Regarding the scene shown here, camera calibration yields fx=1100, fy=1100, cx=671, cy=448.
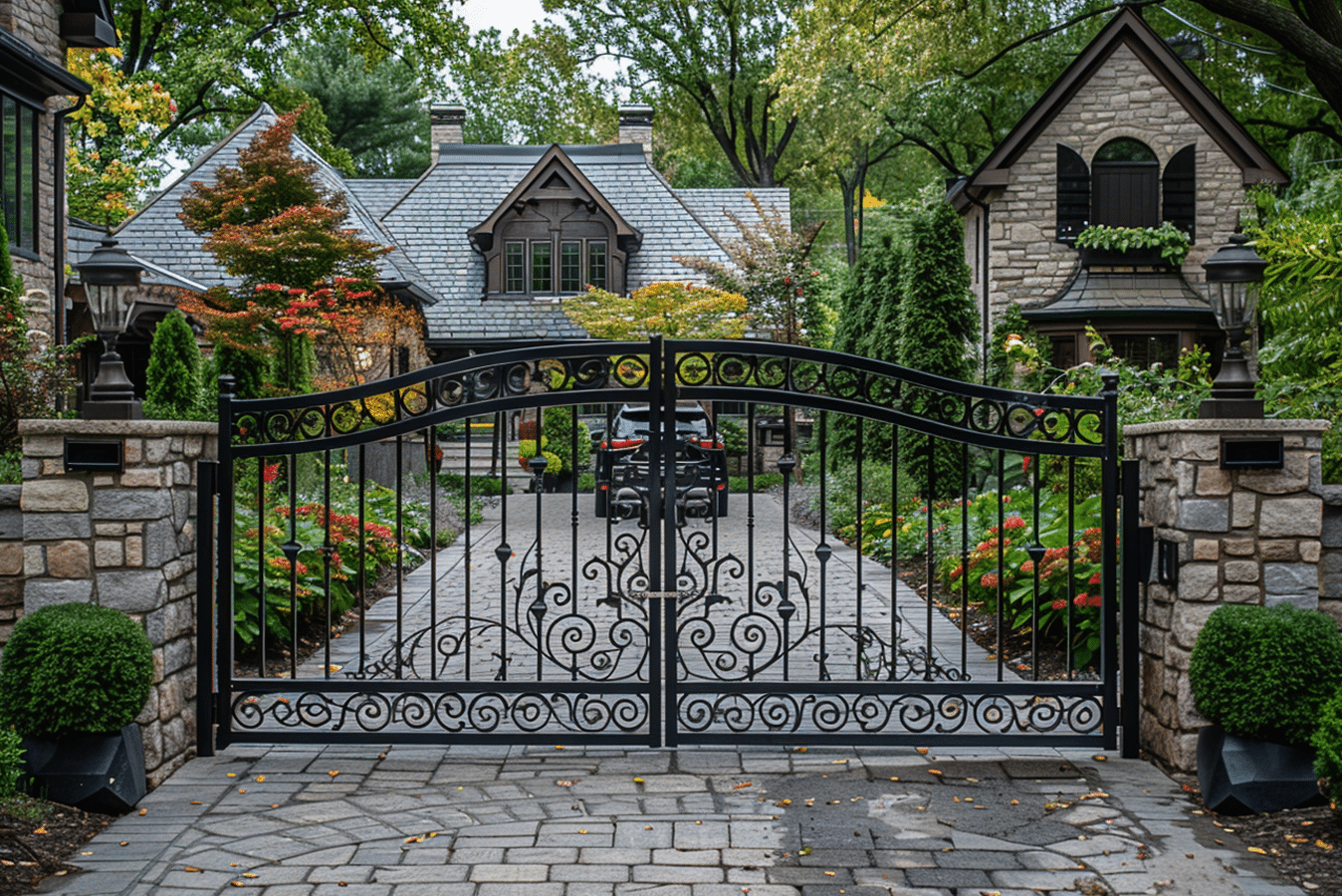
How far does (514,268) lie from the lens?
26375mm

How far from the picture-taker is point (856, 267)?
21.1 m

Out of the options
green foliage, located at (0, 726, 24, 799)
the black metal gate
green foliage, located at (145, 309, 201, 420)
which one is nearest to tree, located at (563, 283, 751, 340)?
green foliage, located at (145, 309, 201, 420)

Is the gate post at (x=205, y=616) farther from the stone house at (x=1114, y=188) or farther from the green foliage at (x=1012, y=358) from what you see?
the stone house at (x=1114, y=188)

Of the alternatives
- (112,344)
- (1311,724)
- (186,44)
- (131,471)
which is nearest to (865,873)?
(1311,724)

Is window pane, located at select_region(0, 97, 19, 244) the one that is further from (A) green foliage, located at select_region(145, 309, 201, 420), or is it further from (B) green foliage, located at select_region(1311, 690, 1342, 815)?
(B) green foliage, located at select_region(1311, 690, 1342, 815)

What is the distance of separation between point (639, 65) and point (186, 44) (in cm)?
1431

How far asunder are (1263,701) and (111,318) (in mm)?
5234

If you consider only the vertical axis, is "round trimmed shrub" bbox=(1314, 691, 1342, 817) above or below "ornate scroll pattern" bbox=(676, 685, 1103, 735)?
above

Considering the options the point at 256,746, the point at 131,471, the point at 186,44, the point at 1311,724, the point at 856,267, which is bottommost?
the point at 256,746

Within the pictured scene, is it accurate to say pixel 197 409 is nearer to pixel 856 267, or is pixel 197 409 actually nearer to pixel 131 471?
pixel 131 471

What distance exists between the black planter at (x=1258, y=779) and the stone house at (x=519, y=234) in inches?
793

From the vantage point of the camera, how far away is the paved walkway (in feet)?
12.4

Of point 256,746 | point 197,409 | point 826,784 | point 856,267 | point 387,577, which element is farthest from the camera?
point 856,267

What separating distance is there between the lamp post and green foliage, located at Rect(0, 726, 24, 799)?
142 cm
